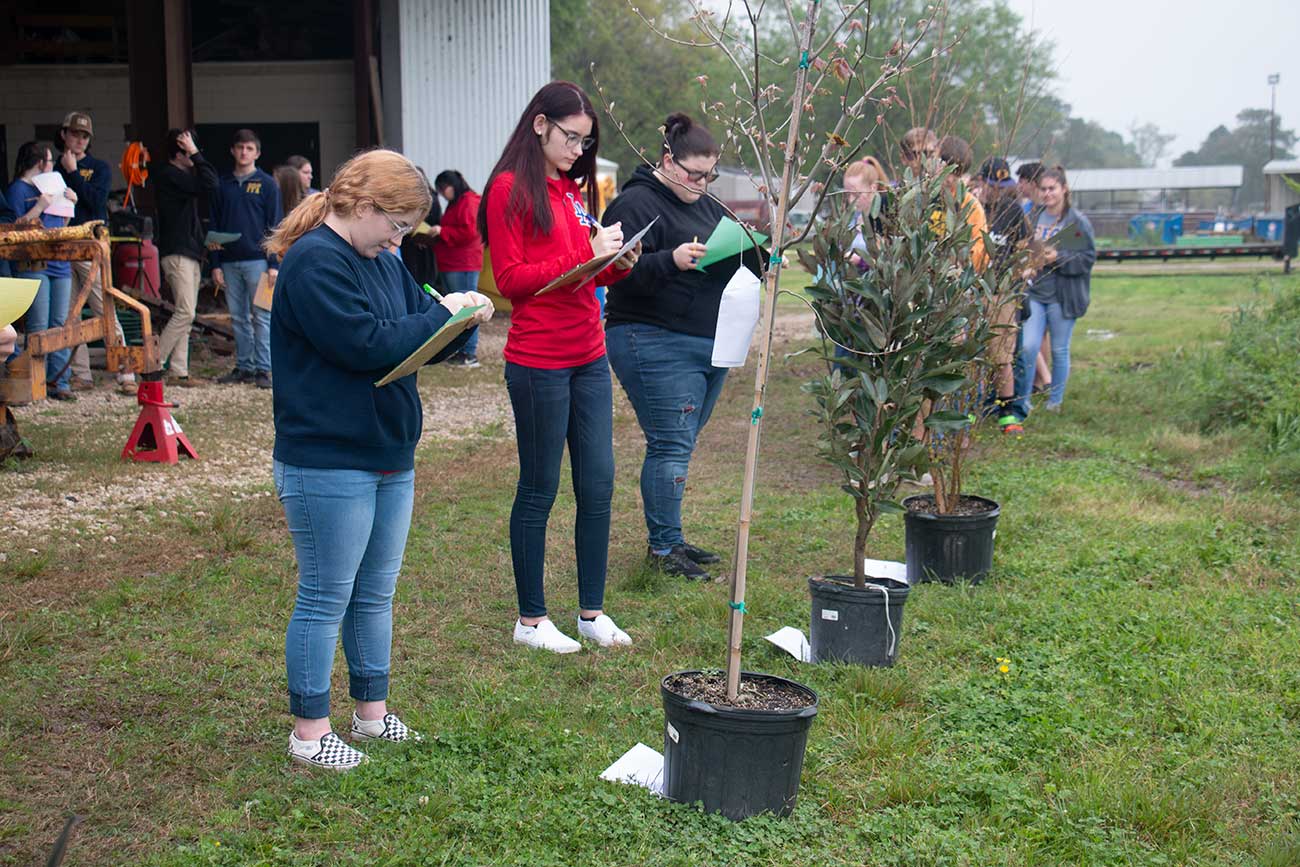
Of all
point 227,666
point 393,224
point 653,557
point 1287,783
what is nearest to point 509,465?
point 653,557

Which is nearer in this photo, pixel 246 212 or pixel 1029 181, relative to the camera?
pixel 1029 181

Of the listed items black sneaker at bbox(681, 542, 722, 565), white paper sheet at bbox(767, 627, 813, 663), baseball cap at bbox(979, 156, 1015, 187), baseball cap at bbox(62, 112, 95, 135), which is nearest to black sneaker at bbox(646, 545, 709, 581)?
black sneaker at bbox(681, 542, 722, 565)

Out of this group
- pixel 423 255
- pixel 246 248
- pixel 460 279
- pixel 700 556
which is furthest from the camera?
pixel 423 255

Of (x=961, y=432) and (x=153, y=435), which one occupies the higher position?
(x=961, y=432)

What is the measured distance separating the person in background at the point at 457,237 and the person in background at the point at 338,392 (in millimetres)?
8343

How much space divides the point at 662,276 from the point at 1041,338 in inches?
205

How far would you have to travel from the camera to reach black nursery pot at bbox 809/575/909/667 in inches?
164

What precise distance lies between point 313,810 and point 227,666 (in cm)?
118

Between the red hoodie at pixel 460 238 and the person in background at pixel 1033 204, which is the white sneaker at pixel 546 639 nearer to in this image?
the person in background at pixel 1033 204

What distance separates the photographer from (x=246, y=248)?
10023mm

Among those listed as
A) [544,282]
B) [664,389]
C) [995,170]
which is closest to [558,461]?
[544,282]

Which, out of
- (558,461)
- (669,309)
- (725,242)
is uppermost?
(725,242)

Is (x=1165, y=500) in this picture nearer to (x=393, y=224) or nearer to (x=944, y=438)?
(x=944, y=438)

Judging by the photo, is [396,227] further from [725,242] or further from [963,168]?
[963,168]
